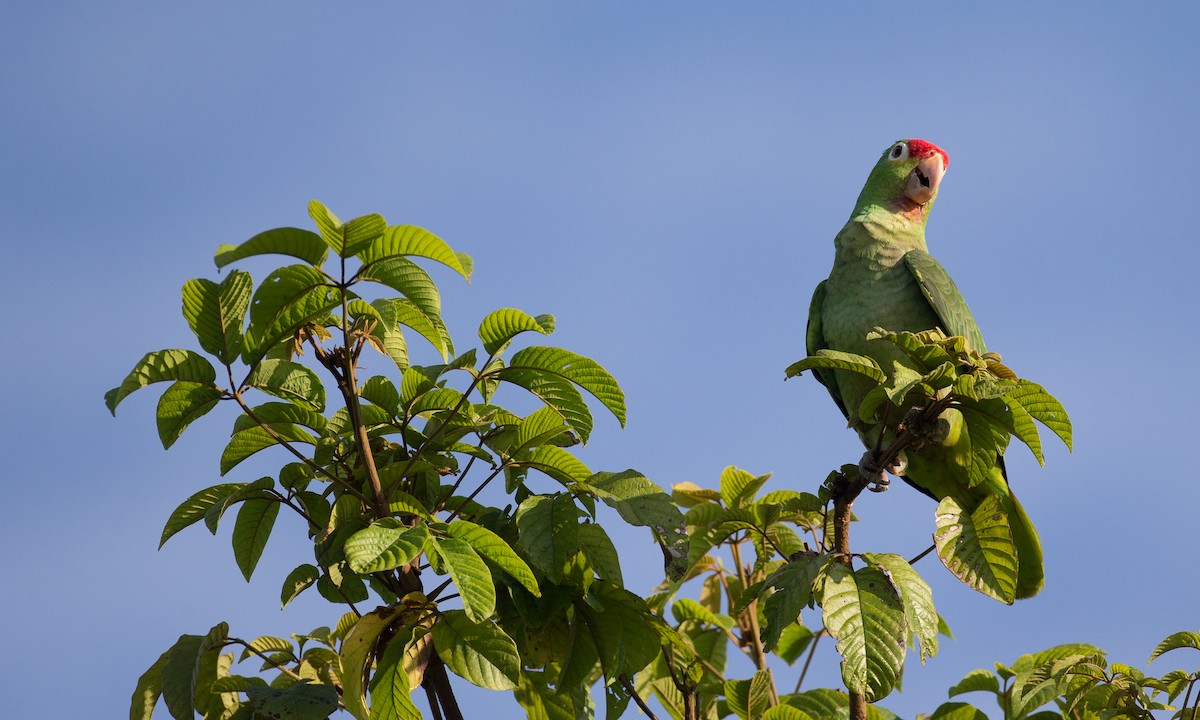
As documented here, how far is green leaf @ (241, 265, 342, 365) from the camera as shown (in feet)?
7.27

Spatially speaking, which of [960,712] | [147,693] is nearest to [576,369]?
[147,693]

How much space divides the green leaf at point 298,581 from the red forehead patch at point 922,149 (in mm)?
3466

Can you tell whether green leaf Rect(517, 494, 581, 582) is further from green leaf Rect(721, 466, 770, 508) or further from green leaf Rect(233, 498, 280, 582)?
green leaf Rect(721, 466, 770, 508)

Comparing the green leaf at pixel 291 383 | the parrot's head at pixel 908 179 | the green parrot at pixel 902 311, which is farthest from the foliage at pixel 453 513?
the parrot's head at pixel 908 179

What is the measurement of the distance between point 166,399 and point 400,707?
86 cm

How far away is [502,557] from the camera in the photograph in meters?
2.25

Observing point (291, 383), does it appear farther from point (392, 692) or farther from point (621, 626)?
point (621, 626)

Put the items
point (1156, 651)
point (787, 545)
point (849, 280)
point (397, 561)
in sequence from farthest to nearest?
point (849, 280), point (787, 545), point (1156, 651), point (397, 561)

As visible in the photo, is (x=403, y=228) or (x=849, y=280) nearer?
(x=403, y=228)

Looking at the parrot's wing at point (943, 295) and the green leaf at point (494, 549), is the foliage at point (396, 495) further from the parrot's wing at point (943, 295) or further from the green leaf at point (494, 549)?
the parrot's wing at point (943, 295)

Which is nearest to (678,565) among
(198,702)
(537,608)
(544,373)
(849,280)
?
(537,608)

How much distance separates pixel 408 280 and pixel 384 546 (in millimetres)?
588

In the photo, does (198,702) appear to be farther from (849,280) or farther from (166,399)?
(849,280)

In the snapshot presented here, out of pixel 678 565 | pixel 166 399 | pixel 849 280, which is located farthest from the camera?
pixel 849 280
